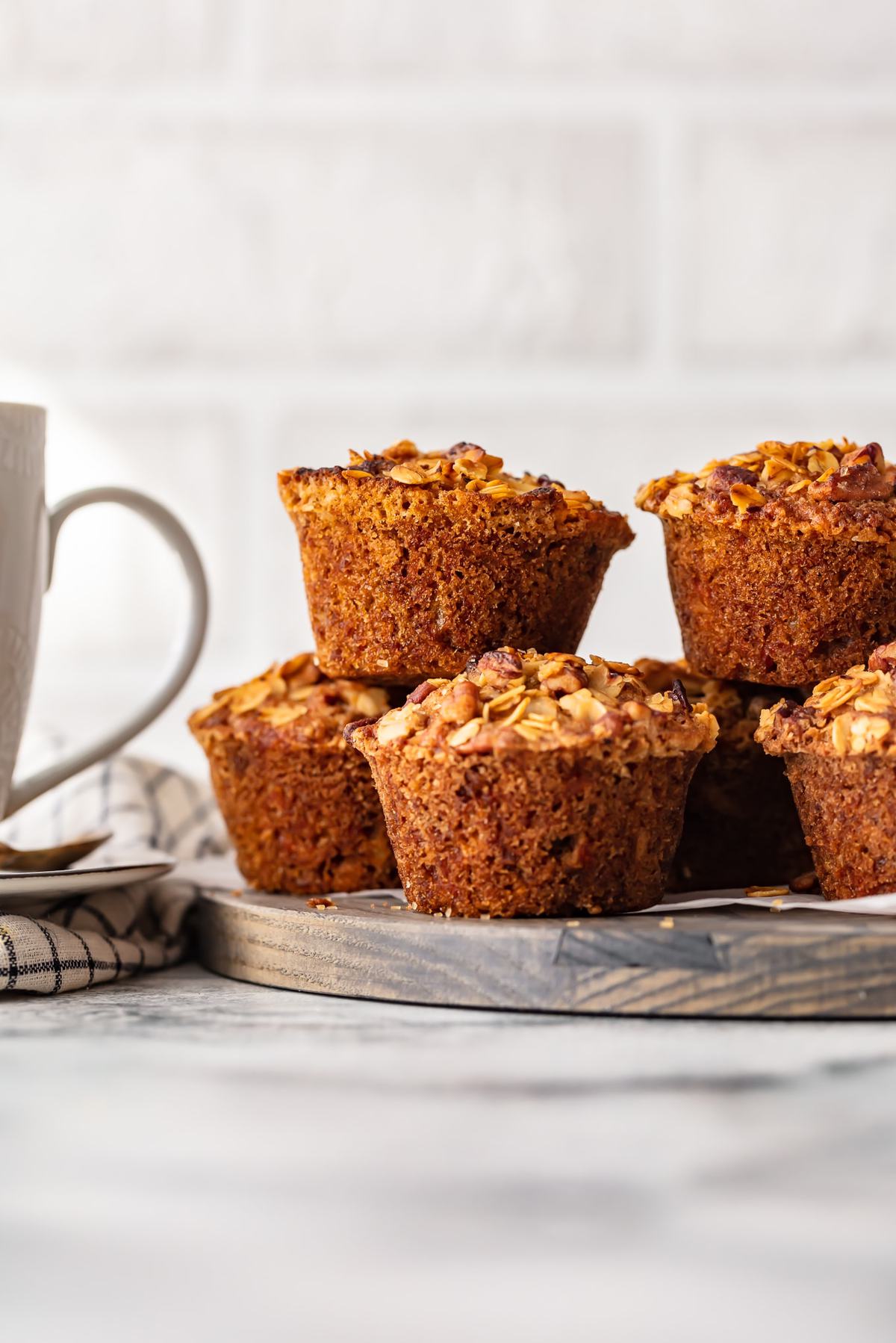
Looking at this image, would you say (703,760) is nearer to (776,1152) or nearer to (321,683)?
(321,683)

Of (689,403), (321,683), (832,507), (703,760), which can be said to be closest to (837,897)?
(703,760)

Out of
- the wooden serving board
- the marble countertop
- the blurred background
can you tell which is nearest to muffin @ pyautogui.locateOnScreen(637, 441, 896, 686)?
the wooden serving board

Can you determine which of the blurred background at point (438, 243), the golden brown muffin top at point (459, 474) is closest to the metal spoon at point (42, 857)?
the golden brown muffin top at point (459, 474)

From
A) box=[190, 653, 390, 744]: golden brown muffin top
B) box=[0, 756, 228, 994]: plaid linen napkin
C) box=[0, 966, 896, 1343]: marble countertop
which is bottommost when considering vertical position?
box=[0, 966, 896, 1343]: marble countertop

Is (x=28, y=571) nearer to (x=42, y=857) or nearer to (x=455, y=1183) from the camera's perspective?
(x=42, y=857)

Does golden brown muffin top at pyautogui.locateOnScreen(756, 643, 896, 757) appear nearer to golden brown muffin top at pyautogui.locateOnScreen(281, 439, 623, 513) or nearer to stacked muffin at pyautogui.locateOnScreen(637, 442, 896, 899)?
stacked muffin at pyautogui.locateOnScreen(637, 442, 896, 899)

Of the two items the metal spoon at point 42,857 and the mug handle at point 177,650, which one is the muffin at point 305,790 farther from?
the metal spoon at point 42,857

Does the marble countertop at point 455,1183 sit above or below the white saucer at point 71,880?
below
